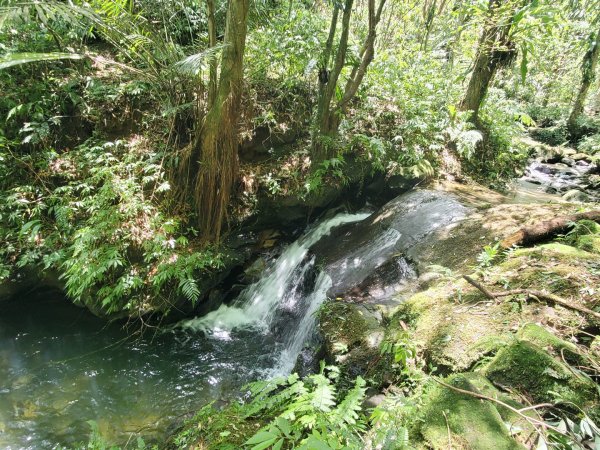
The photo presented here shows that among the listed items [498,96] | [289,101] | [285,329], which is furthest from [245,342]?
[498,96]

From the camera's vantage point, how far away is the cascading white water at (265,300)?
5.39m

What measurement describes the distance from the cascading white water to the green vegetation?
0.26 metres

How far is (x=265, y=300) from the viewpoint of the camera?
5.68 meters

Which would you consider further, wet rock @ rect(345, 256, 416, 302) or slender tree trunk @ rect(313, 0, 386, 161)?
slender tree trunk @ rect(313, 0, 386, 161)

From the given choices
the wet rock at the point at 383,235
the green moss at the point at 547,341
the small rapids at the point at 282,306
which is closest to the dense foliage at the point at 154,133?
the small rapids at the point at 282,306

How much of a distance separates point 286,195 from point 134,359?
11.4ft

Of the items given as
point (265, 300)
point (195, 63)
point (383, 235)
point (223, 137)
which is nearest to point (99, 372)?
point (265, 300)

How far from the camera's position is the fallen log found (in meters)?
3.75

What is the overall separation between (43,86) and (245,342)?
5.23 meters

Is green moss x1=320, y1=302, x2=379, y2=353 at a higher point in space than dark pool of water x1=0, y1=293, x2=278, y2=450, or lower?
higher

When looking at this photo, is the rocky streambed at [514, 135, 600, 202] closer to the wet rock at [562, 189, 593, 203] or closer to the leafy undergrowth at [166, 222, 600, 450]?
the wet rock at [562, 189, 593, 203]

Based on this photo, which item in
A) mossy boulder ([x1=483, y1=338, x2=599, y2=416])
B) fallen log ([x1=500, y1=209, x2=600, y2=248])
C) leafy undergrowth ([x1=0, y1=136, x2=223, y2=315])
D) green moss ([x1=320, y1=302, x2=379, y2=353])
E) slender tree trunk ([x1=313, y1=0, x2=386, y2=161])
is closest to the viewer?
mossy boulder ([x1=483, y1=338, x2=599, y2=416])

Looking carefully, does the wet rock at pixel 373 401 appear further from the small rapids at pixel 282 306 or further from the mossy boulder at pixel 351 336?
the small rapids at pixel 282 306

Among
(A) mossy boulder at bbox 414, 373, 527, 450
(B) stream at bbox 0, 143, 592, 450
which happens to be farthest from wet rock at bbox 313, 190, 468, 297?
(A) mossy boulder at bbox 414, 373, 527, 450
